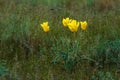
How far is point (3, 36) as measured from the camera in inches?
183

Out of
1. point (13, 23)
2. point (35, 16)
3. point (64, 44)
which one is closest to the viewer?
point (64, 44)

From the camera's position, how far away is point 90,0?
656cm

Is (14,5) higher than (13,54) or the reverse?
higher

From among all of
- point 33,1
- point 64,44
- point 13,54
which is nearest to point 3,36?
point 13,54

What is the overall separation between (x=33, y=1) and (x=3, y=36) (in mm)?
2065

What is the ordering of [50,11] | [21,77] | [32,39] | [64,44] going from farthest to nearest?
1. [50,11]
2. [32,39]
3. [64,44]
4. [21,77]

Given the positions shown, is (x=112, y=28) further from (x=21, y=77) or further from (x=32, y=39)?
(x=21, y=77)

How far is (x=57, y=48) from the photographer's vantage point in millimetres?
4266

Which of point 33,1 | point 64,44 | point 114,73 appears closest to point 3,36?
point 64,44

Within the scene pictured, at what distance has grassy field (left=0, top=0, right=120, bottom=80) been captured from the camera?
4.00 metres

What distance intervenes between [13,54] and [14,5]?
201cm

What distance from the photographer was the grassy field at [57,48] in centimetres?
400

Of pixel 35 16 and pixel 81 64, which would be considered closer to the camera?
pixel 81 64

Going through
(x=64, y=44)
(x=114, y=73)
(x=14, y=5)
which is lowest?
(x=114, y=73)
